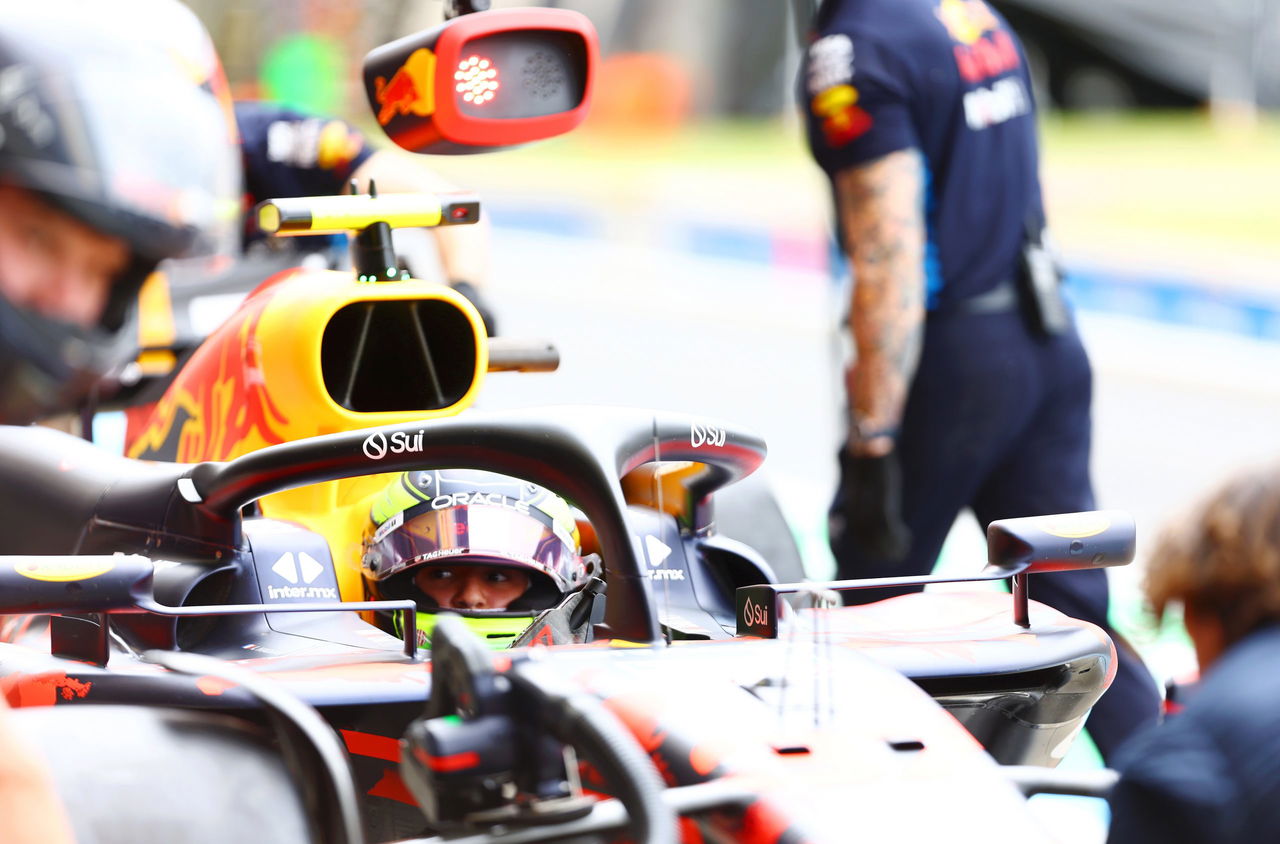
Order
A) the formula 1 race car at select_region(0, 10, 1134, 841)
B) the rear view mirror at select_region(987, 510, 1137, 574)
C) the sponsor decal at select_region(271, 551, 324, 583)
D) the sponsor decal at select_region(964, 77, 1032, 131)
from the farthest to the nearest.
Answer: the sponsor decal at select_region(964, 77, 1032, 131)
the sponsor decal at select_region(271, 551, 324, 583)
the rear view mirror at select_region(987, 510, 1137, 574)
the formula 1 race car at select_region(0, 10, 1134, 841)

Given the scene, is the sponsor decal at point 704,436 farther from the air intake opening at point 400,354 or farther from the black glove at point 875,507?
the black glove at point 875,507

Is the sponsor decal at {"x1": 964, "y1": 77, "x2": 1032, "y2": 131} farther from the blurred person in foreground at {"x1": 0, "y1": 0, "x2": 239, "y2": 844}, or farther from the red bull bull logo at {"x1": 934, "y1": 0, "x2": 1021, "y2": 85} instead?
the blurred person in foreground at {"x1": 0, "y1": 0, "x2": 239, "y2": 844}

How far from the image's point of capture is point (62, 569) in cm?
209

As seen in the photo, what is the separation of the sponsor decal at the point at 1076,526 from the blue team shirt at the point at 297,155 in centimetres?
270

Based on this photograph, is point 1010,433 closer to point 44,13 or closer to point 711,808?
point 711,808

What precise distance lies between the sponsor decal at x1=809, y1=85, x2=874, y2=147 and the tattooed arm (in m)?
0.08

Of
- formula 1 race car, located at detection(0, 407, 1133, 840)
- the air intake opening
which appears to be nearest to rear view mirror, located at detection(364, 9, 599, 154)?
the air intake opening

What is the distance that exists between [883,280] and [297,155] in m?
1.62

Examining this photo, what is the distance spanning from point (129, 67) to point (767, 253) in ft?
49.0

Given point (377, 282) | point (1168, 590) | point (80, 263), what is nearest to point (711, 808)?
point (1168, 590)

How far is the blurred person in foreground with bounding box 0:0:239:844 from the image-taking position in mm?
1319

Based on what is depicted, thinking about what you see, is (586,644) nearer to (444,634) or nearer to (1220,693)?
(444,634)

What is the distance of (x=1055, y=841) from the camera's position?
1.84 m

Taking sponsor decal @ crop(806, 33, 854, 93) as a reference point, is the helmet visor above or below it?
below
